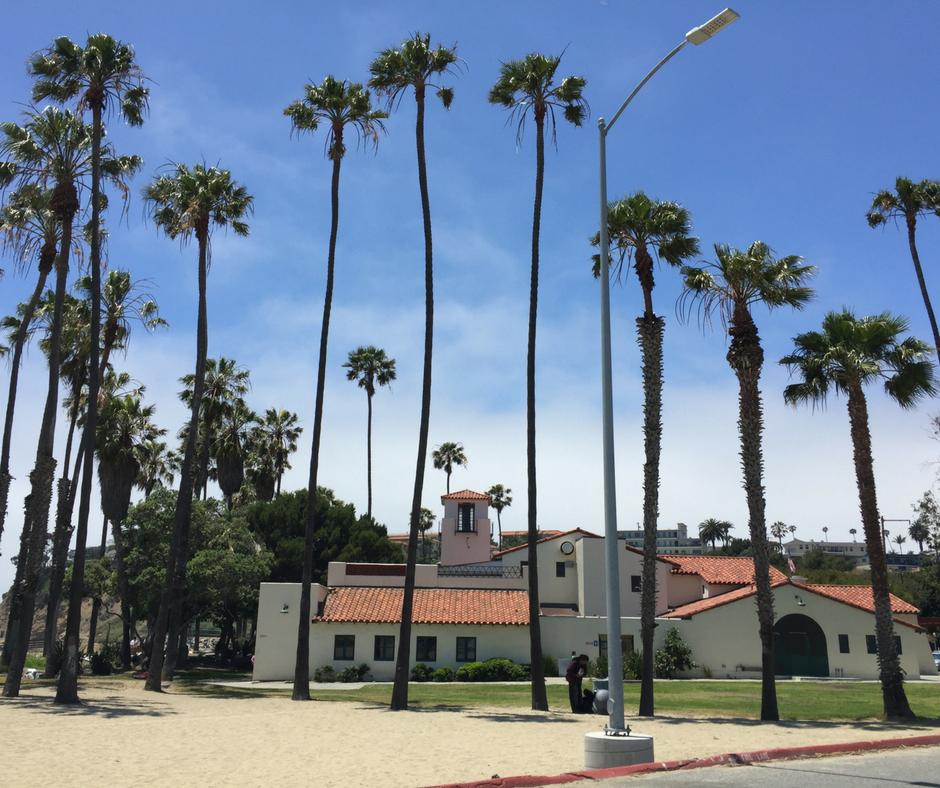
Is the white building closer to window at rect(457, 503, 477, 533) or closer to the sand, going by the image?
window at rect(457, 503, 477, 533)

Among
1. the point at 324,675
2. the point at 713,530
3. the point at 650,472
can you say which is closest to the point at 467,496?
the point at 324,675

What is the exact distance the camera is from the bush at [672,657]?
39.5m

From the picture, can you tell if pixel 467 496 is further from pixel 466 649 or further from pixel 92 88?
pixel 92 88

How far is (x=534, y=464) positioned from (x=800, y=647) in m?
26.0

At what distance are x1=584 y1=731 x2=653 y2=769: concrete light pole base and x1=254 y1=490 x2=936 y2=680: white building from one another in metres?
27.7

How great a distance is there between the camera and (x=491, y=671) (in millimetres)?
37000

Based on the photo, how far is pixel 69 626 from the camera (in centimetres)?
2517

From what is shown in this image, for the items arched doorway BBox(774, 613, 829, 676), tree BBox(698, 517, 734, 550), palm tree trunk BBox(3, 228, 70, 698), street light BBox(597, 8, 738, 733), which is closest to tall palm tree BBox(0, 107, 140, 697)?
palm tree trunk BBox(3, 228, 70, 698)

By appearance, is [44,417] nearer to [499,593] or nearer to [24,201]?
[24,201]

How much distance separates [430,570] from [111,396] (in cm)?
1911

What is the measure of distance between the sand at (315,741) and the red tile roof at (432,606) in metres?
14.6

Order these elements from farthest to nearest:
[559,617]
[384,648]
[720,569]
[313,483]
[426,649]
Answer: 1. [720,569]
2. [559,617]
3. [426,649]
4. [384,648]
5. [313,483]

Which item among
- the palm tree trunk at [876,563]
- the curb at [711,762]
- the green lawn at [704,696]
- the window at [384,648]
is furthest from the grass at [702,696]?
the curb at [711,762]

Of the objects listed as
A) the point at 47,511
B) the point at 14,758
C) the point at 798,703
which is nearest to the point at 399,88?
the point at 47,511
